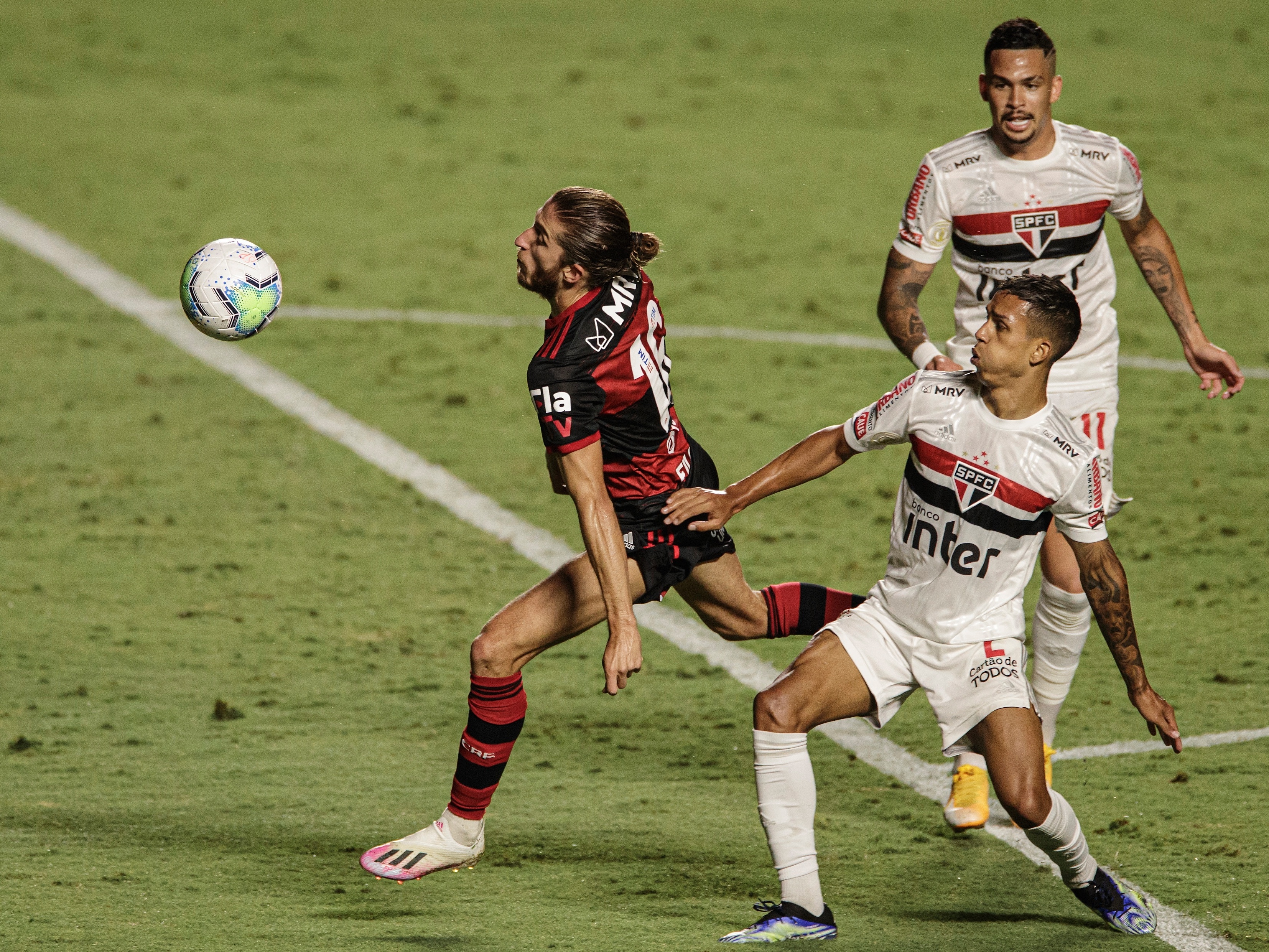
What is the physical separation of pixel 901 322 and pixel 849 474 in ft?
11.8

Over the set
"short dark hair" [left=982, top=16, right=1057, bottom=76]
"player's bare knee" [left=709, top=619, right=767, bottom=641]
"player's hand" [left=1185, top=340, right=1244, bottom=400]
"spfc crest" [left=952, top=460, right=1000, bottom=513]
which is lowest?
"player's bare knee" [left=709, top=619, right=767, bottom=641]

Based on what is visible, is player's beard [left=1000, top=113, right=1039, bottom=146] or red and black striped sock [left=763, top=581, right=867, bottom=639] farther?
player's beard [left=1000, top=113, right=1039, bottom=146]

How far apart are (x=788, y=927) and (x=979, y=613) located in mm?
927

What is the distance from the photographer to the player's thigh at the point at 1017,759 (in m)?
4.25

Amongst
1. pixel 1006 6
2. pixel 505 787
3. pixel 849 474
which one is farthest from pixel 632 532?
pixel 1006 6

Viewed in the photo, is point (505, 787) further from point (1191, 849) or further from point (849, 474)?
point (849, 474)

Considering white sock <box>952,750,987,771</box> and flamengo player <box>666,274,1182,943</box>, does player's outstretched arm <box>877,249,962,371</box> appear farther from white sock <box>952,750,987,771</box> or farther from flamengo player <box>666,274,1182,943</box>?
white sock <box>952,750,987,771</box>

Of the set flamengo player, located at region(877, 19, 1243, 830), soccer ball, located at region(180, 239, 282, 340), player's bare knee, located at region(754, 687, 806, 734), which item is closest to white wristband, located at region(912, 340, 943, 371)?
flamengo player, located at region(877, 19, 1243, 830)

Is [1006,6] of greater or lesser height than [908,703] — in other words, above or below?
above

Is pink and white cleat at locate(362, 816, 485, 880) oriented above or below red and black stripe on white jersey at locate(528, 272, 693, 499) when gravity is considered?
below

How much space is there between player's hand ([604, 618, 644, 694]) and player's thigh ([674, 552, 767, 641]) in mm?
614

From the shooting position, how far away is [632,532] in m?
4.95

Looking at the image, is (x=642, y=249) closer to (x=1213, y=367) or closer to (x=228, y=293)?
(x=228, y=293)

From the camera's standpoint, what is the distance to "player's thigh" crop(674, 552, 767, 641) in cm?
513
